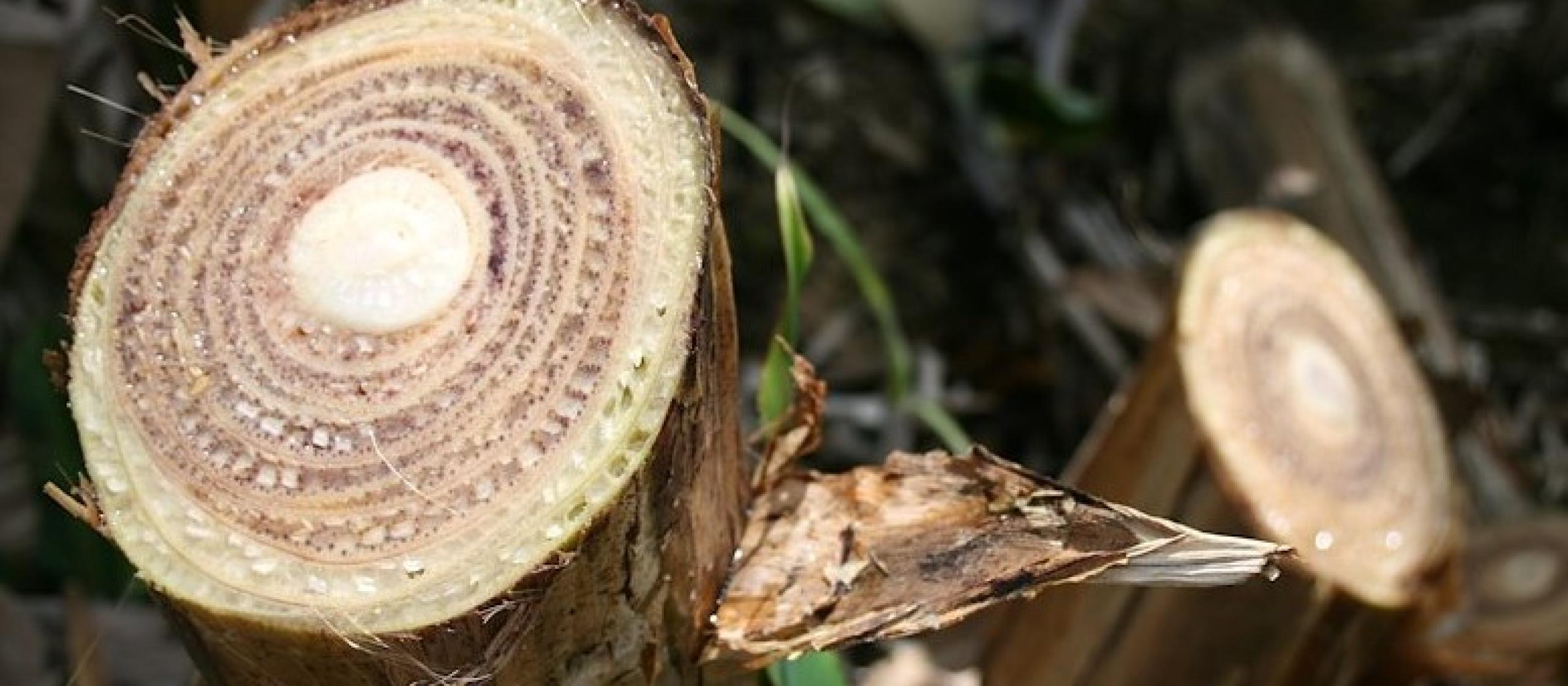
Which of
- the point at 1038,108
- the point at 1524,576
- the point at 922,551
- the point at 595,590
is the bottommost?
the point at 595,590

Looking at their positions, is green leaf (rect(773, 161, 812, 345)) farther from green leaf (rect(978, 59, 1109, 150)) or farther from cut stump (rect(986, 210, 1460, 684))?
green leaf (rect(978, 59, 1109, 150))

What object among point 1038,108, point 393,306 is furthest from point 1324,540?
point 1038,108

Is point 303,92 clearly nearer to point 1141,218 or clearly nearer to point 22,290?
point 22,290

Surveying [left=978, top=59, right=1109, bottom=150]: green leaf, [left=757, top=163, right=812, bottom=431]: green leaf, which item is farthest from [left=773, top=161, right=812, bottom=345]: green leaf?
[left=978, top=59, right=1109, bottom=150]: green leaf

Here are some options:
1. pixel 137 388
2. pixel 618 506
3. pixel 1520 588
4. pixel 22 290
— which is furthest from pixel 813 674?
pixel 22 290

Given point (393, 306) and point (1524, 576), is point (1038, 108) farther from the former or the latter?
point (393, 306)

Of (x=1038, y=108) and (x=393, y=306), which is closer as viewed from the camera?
(x=393, y=306)
